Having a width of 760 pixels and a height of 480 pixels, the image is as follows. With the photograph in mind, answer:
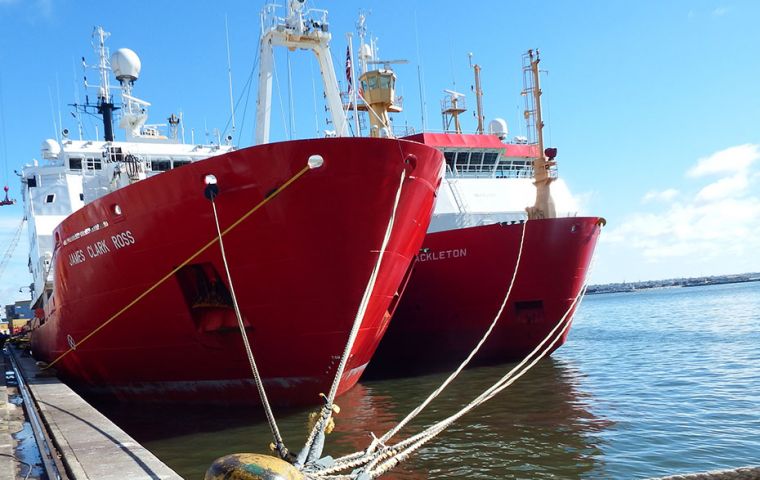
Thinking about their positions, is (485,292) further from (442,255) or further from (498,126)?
(498,126)

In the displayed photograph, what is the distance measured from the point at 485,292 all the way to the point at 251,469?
11.1m

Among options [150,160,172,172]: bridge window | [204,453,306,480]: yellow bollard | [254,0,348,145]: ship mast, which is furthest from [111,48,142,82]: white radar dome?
[204,453,306,480]: yellow bollard

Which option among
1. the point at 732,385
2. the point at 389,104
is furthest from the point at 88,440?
the point at 389,104

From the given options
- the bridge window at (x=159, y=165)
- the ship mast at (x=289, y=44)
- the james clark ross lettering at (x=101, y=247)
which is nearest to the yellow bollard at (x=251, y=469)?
the james clark ross lettering at (x=101, y=247)

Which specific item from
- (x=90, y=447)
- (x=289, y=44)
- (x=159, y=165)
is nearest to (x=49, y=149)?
(x=159, y=165)

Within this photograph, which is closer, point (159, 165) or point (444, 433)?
point (444, 433)

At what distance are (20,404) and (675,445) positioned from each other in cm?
916

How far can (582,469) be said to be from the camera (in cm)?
650

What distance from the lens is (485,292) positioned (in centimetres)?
1402

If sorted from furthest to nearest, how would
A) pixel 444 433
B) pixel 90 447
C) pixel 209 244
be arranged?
pixel 209 244 → pixel 444 433 → pixel 90 447

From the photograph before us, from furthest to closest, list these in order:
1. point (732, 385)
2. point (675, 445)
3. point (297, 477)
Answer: point (732, 385)
point (675, 445)
point (297, 477)

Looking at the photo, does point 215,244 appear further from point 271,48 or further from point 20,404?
point 271,48

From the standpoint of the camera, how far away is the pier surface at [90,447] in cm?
492

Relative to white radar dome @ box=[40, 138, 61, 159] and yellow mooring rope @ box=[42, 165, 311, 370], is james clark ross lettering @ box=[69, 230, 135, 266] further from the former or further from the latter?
white radar dome @ box=[40, 138, 61, 159]
